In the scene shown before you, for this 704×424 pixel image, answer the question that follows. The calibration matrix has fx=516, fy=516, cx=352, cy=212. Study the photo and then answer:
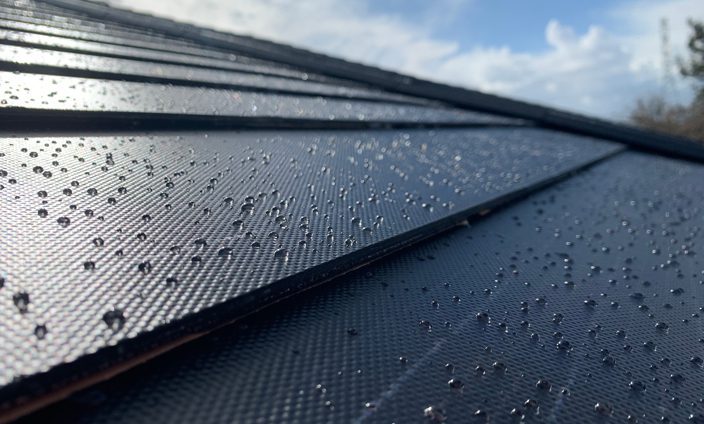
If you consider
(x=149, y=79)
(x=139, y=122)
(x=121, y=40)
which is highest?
(x=121, y=40)

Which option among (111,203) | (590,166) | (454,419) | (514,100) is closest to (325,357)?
(454,419)

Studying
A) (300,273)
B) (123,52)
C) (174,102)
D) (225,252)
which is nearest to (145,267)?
(225,252)

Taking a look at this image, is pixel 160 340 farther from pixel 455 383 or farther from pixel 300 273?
pixel 455 383

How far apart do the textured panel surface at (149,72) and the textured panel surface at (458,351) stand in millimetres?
1506

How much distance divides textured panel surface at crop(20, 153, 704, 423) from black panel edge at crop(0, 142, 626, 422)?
0.02 metres


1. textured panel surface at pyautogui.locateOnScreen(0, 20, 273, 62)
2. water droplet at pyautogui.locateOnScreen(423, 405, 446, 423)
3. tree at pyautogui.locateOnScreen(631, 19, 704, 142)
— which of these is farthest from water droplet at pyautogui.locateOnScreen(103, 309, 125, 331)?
tree at pyautogui.locateOnScreen(631, 19, 704, 142)

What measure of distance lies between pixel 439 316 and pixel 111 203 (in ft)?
2.07

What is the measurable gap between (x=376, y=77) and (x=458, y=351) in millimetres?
3309

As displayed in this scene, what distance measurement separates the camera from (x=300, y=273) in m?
0.86

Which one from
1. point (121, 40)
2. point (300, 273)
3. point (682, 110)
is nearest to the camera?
point (300, 273)

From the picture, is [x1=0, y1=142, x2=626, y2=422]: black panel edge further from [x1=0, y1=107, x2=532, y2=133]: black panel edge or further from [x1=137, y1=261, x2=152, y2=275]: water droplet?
[x1=0, y1=107, x2=532, y2=133]: black panel edge

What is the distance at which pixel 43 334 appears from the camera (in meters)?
0.58

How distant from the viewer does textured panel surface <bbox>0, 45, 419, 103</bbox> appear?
6.05ft

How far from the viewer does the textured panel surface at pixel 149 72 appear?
1.84 metres
